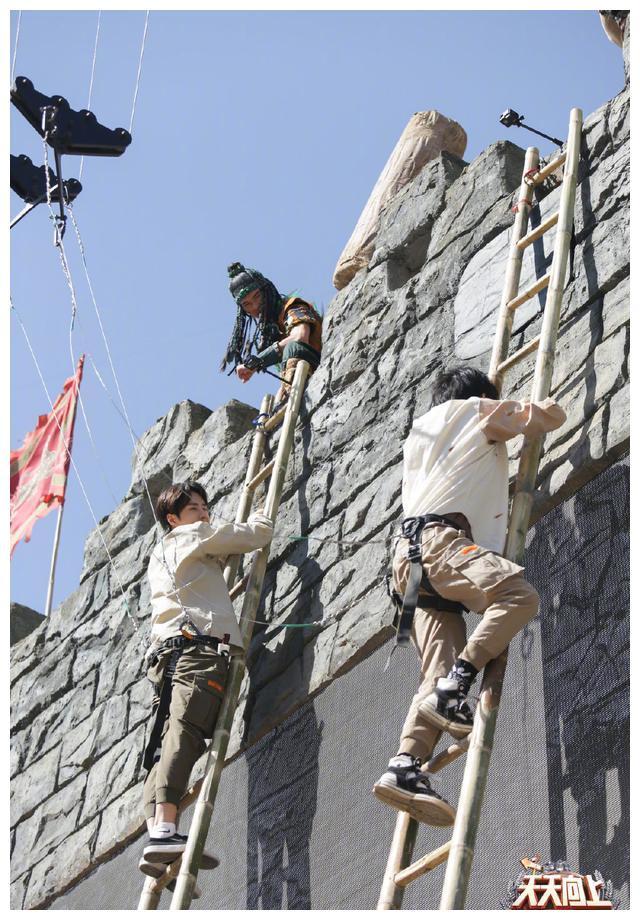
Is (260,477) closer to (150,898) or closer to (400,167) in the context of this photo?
(150,898)

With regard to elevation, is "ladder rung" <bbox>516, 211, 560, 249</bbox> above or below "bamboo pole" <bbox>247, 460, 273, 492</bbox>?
above

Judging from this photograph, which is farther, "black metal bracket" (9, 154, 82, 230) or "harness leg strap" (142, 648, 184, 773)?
"black metal bracket" (9, 154, 82, 230)

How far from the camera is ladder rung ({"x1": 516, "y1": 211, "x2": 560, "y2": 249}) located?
5.00m

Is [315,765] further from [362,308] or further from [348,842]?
[362,308]

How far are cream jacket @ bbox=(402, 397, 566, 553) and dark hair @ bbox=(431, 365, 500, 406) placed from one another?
16 centimetres

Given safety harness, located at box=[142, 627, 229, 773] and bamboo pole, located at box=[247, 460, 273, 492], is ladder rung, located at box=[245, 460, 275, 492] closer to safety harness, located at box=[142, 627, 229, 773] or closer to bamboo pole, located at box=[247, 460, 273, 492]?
bamboo pole, located at box=[247, 460, 273, 492]

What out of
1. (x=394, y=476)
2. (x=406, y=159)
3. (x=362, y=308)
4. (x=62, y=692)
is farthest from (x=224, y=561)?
(x=406, y=159)

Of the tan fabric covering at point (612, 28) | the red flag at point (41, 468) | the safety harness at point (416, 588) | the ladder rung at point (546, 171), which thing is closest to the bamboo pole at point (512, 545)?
the ladder rung at point (546, 171)

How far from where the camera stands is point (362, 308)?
623 centimetres

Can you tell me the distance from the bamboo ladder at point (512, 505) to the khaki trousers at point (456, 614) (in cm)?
8

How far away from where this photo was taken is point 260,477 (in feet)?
19.7

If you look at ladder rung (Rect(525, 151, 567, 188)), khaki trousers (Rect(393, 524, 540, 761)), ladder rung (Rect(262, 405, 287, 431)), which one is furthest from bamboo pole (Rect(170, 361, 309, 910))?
ladder rung (Rect(525, 151, 567, 188))

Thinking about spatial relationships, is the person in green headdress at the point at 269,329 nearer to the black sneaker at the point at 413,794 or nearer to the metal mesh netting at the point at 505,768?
the metal mesh netting at the point at 505,768

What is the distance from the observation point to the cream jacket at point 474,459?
430cm
